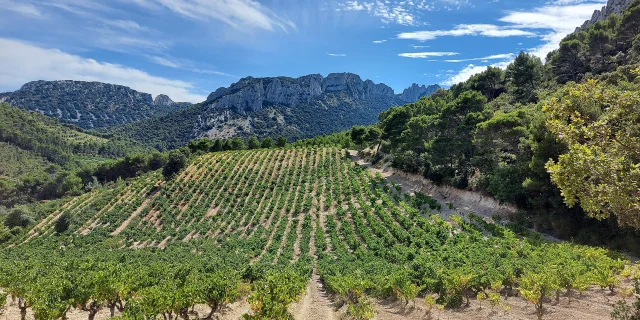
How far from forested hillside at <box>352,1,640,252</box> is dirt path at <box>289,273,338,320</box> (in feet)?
39.4

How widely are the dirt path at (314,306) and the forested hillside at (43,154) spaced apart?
86.6 meters

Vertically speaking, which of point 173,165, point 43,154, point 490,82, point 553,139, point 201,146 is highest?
point 490,82

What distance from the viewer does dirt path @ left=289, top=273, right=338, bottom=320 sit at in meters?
15.8

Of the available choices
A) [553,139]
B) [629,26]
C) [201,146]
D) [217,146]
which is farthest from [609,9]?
[201,146]

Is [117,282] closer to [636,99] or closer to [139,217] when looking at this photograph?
[636,99]

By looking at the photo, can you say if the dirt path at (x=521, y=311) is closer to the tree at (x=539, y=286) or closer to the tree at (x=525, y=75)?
the tree at (x=539, y=286)

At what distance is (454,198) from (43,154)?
166 meters

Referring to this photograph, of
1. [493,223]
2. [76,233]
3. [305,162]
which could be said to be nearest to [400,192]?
A: [493,223]

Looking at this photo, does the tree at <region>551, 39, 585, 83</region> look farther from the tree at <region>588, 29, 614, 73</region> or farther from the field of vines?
the field of vines

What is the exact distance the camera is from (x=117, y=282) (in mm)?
13055

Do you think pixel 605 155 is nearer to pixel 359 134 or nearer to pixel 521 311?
pixel 521 311

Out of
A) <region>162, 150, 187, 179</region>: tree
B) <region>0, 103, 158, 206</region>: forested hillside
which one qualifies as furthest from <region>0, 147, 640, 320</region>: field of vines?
<region>0, 103, 158, 206</region>: forested hillside

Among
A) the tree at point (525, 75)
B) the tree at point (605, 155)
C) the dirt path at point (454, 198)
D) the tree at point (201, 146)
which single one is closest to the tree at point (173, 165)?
the tree at point (201, 146)

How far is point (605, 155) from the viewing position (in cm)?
818
